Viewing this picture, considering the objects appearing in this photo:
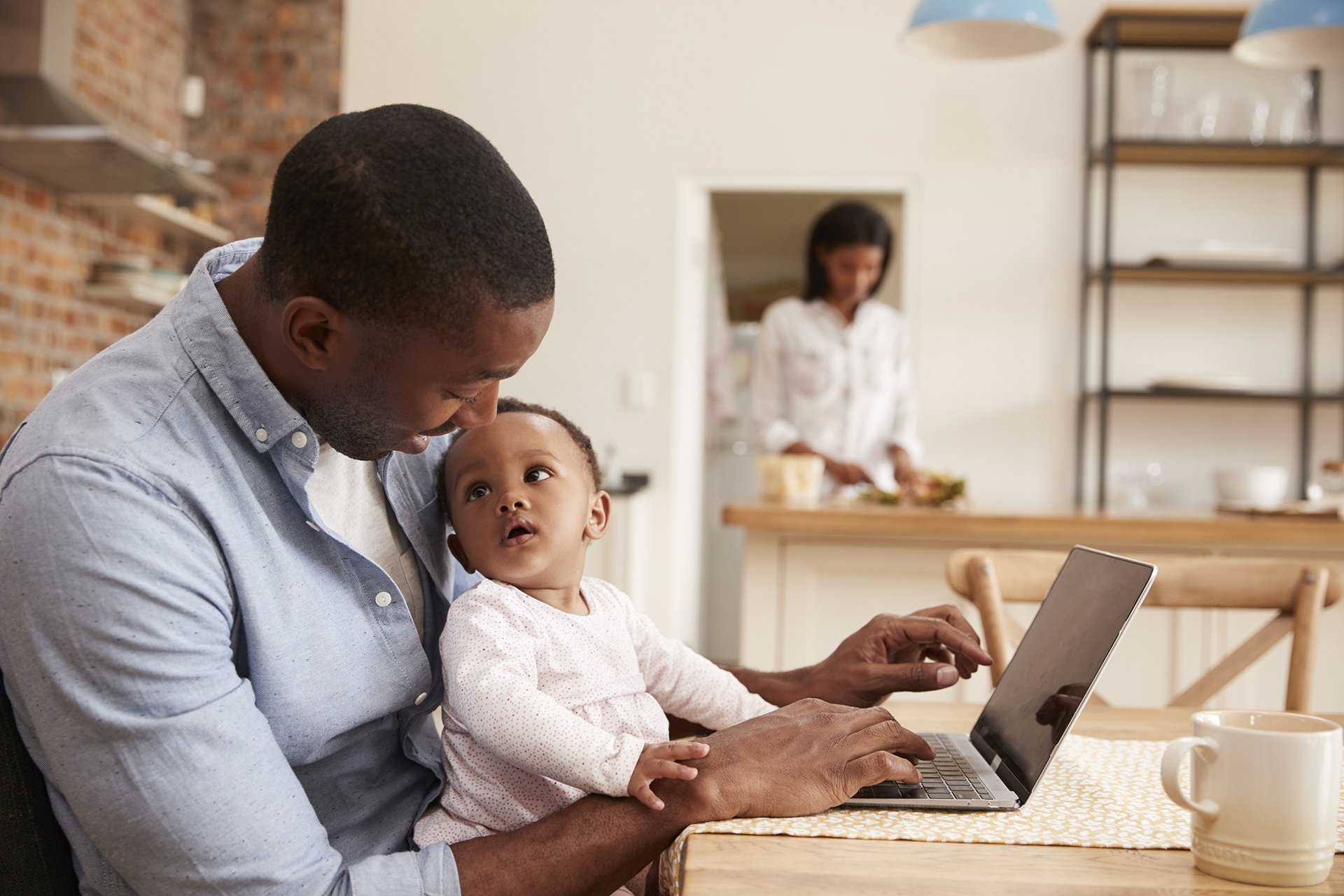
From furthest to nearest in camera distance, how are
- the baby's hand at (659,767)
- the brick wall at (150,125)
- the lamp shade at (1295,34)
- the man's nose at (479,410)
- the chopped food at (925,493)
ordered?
the brick wall at (150,125) < the lamp shade at (1295,34) < the chopped food at (925,493) < the man's nose at (479,410) < the baby's hand at (659,767)

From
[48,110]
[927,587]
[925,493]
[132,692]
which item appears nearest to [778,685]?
[132,692]

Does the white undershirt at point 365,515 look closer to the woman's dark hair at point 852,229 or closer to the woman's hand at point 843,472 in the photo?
the woman's hand at point 843,472

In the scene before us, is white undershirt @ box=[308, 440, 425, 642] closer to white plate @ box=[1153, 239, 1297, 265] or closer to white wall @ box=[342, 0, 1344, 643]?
white wall @ box=[342, 0, 1344, 643]

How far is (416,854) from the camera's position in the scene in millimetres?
790

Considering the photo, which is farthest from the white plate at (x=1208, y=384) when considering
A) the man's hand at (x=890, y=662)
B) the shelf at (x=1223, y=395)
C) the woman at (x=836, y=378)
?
the man's hand at (x=890, y=662)

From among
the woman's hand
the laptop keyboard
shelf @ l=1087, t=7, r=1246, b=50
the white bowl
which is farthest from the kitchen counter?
shelf @ l=1087, t=7, r=1246, b=50

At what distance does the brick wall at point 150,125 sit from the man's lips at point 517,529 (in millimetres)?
2989

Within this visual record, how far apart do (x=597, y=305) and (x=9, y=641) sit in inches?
140

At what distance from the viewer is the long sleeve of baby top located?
0.82 metres

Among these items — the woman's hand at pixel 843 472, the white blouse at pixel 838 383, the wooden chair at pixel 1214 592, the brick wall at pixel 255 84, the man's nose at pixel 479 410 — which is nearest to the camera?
the man's nose at pixel 479 410

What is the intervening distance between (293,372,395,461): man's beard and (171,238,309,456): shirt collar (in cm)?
3

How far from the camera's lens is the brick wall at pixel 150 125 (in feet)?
11.5

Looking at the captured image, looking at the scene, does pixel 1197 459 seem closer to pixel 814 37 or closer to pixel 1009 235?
pixel 1009 235

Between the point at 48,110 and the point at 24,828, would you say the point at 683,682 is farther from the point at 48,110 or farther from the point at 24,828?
the point at 48,110
